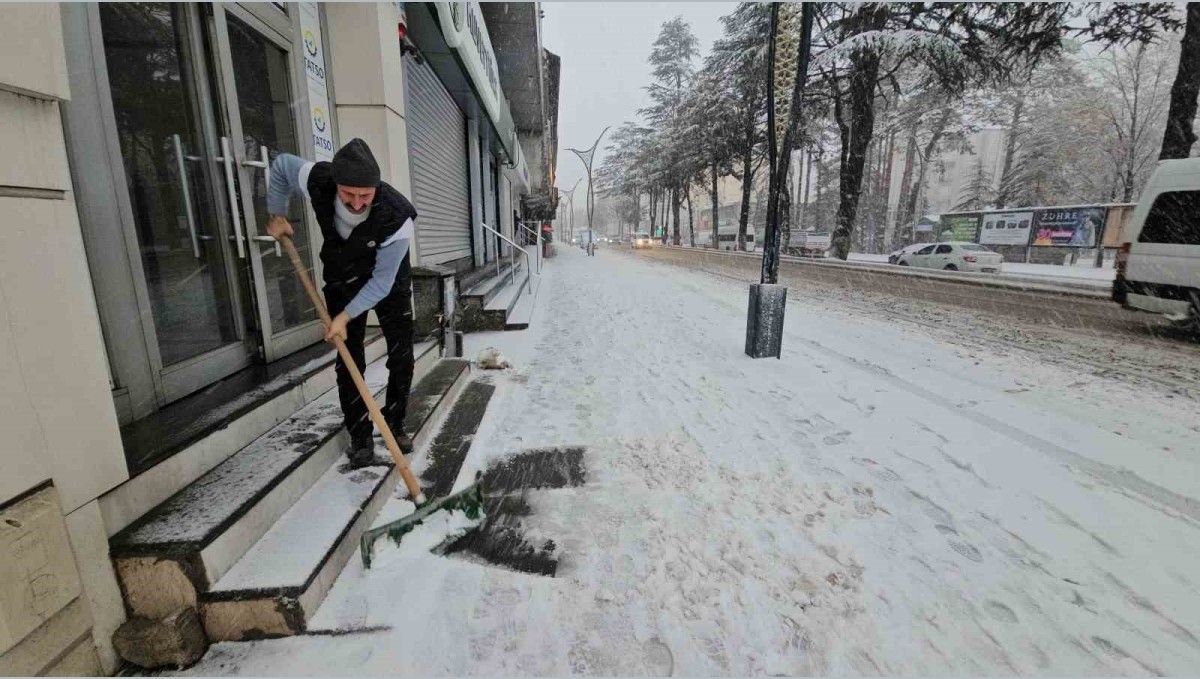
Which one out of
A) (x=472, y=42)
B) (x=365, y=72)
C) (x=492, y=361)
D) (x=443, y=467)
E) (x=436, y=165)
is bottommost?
(x=443, y=467)

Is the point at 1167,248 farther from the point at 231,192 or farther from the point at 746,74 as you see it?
the point at 746,74

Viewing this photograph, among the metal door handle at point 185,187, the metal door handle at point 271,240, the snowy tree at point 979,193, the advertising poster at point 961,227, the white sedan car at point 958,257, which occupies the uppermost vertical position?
the snowy tree at point 979,193

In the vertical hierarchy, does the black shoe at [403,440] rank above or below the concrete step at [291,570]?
above

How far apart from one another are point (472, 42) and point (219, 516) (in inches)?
255

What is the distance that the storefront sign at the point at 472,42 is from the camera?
482 centimetres

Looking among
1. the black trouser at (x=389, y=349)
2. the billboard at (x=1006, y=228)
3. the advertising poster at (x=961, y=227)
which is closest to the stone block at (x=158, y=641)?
the black trouser at (x=389, y=349)

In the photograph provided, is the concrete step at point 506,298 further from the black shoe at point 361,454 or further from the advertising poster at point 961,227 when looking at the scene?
the advertising poster at point 961,227

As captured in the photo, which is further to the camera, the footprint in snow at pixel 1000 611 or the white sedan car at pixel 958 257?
the white sedan car at pixel 958 257

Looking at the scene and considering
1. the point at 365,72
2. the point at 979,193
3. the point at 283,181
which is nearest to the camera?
the point at 283,181

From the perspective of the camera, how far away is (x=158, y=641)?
1.57 m

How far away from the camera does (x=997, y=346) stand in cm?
626

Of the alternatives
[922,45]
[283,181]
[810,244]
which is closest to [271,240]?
[283,181]

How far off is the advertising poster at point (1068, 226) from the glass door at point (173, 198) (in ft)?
91.5

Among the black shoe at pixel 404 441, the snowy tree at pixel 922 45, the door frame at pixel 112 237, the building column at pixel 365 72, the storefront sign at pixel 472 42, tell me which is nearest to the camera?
the door frame at pixel 112 237
